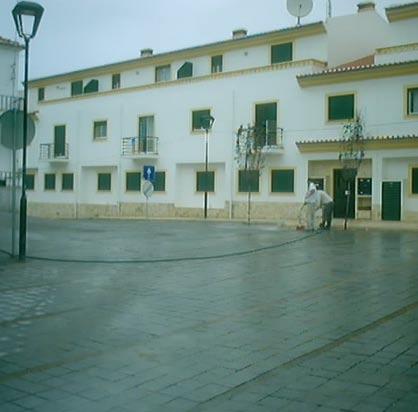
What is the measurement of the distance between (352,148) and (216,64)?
11288 mm

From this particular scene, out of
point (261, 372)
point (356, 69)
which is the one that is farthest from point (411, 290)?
point (356, 69)

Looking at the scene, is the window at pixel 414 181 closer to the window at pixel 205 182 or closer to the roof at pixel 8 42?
the window at pixel 205 182

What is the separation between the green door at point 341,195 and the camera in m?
29.2

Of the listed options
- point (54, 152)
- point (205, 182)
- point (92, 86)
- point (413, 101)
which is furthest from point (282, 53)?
point (54, 152)

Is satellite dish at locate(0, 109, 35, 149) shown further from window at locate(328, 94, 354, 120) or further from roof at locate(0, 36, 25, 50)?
roof at locate(0, 36, 25, 50)

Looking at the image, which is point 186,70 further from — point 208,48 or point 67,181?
point 67,181

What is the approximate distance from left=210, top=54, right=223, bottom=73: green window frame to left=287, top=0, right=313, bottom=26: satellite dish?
15.8 ft

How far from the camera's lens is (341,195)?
2970cm

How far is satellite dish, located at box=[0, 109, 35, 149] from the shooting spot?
11.8 metres

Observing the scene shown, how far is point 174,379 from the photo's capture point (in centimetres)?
468

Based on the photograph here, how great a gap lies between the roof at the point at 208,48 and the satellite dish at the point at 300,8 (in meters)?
3.11

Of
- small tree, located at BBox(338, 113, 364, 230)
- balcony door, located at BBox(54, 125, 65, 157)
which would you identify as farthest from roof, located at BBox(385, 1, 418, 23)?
balcony door, located at BBox(54, 125, 65, 157)

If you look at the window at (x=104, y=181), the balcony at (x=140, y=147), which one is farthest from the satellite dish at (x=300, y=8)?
the window at (x=104, y=181)

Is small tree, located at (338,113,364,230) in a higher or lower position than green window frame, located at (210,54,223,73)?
lower
